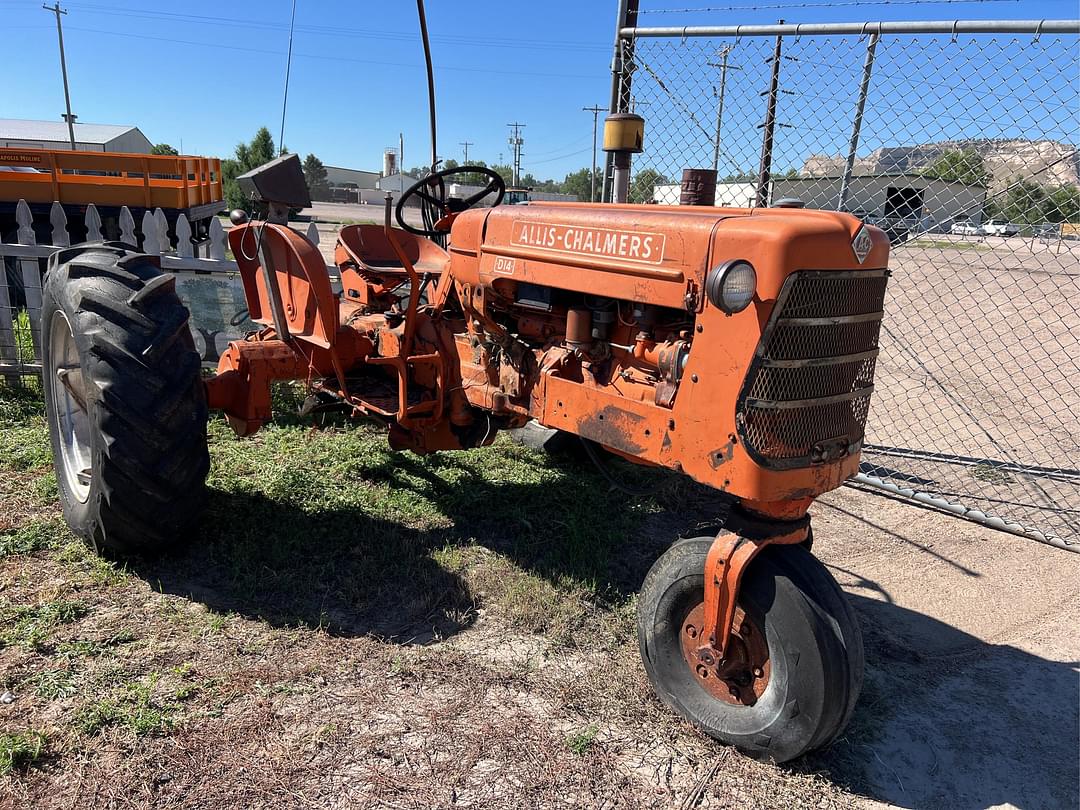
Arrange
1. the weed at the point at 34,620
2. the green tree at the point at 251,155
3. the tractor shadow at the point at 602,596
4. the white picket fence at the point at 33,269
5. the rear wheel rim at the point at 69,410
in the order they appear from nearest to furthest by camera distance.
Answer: the tractor shadow at the point at 602,596, the weed at the point at 34,620, the rear wheel rim at the point at 69,410, the white picket fence at the point at 33,269, the green tree at the point at 251,155

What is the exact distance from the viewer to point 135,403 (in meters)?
3.05

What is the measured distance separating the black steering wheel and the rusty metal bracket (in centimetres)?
194

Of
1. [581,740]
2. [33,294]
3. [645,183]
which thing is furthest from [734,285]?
[33,294]

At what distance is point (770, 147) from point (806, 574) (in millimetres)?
3191

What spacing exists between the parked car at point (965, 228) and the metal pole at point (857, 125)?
2.39ft

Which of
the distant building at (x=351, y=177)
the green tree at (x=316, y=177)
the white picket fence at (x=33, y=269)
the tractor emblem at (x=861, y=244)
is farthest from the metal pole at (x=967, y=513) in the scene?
the distant building at (x=351, y=177)

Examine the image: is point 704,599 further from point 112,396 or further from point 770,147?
point 770,147

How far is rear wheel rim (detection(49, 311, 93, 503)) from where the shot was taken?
11.6 feet

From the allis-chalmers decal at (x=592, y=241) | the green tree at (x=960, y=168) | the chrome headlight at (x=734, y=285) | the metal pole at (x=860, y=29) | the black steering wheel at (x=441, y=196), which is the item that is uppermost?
the metal pole at (x=860, y=29)

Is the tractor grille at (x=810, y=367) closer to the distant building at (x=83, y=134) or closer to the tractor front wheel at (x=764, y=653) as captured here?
the tractor front wheel at (x=764, y=653)

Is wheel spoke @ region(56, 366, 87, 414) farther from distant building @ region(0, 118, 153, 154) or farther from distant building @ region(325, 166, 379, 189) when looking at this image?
distant building @ region(325, 166, 379, 189)

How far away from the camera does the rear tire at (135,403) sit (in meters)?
3.04

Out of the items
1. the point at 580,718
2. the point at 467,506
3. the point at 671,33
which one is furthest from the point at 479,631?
the point at 671,33

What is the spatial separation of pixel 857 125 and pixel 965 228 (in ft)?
3.57
